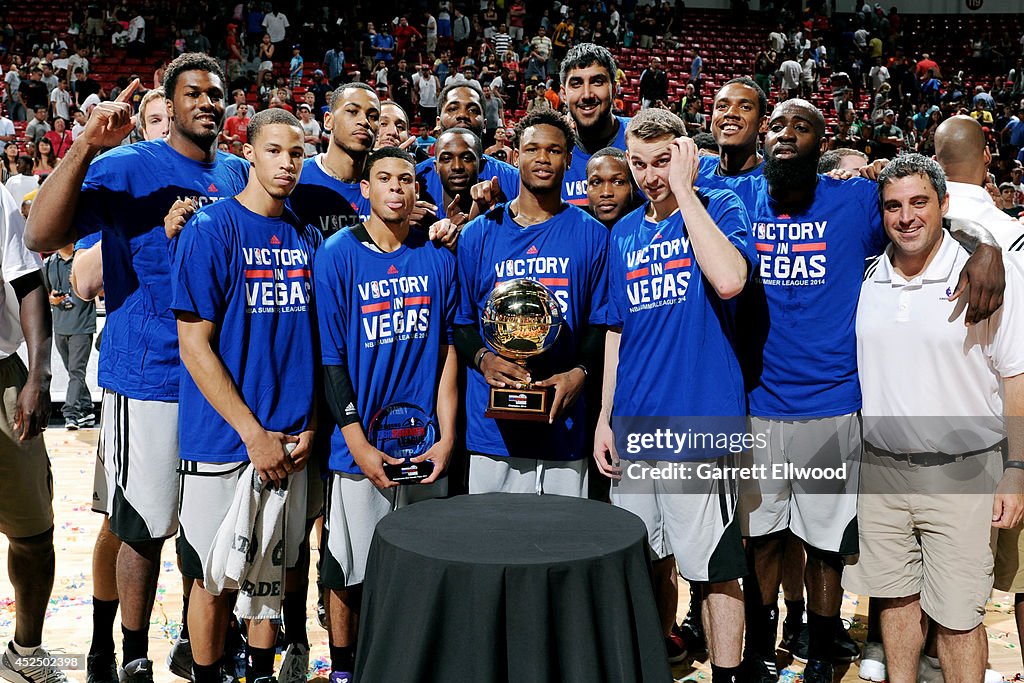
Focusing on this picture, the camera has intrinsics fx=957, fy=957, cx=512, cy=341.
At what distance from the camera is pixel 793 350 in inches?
132

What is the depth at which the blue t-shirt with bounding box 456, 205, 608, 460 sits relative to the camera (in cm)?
328

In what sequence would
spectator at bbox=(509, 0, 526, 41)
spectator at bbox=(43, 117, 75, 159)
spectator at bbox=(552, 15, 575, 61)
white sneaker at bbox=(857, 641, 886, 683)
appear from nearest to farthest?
1. white sneaker at bbox=(857, 641, 886, 683)
2. spectator at bbox=(43, 117, 75, 159)
3. spectator at bbox=(552, 15, 575, 61)
4. spectator at bbox=(509, 0, 526, 41)

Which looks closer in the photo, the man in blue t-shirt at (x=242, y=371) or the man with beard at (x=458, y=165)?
the man in blue t-shirt at (x=242, y=371)

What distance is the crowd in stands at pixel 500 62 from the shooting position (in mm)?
16328

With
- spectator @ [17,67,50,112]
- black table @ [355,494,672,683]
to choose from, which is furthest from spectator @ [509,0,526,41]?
black table @ [355,494,672,683]

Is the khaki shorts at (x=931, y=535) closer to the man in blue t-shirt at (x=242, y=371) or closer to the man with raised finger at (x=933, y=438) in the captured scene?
the man with raised finger at (x=933, y=438)

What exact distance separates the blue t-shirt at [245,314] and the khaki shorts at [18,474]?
2.36 ft

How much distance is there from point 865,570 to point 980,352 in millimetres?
802

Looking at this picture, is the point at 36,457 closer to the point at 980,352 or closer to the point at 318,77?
the point at 980,352

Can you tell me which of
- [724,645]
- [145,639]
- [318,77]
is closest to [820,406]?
[724,645]

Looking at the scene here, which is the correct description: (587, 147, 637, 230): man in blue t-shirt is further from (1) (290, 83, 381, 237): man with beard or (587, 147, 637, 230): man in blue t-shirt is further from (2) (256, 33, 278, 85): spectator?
(2) (256, 33, 278, 85): spectator

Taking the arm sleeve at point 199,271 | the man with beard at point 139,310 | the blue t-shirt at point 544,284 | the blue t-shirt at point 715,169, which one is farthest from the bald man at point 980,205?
the man with beard at point 139,310

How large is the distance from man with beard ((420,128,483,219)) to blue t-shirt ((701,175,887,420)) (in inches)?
46.9

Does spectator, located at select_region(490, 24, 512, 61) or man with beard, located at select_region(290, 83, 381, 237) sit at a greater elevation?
spectator, located at select_region(490, 24, 512, 61)
